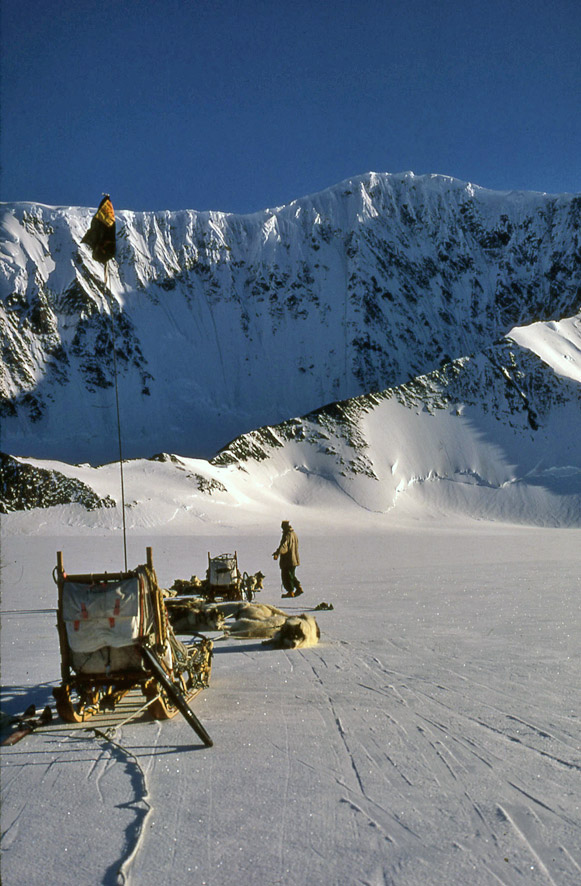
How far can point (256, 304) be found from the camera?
11844cm

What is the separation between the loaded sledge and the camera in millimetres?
5840

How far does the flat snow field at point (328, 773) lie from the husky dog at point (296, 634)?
154 mm

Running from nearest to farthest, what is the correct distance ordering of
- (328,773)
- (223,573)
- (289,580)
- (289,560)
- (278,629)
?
(328,773), (278,629), (223,573), (289,560), (289,580)

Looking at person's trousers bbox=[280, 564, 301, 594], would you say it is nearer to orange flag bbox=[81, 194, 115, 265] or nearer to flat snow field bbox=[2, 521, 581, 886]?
flat snow field bbox=[2, 521, 581, 886]

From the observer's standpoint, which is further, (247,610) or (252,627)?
(247,610)

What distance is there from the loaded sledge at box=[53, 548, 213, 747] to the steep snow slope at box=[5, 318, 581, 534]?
3872cm

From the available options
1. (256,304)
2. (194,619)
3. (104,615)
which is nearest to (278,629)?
(194,619)

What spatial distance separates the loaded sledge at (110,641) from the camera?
5.84m

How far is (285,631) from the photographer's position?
9.28 m

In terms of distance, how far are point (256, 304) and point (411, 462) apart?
205 feet

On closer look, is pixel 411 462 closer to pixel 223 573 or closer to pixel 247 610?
pixel 223 573

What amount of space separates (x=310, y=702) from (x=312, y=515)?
46439 mm

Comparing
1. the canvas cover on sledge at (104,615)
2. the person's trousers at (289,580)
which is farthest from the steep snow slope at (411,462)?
the canvas cover on sledge at (104,615)

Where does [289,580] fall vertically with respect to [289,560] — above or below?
below
